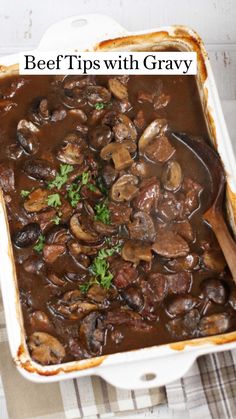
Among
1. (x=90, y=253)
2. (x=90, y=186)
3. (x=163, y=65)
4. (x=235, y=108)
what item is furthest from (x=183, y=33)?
(x=90, y=253)

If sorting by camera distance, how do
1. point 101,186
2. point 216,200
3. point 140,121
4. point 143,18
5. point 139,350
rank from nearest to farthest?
point 139,350 → point 216,200 → point 101,186 → point 140,121 → point 143,18

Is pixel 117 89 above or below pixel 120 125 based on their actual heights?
above

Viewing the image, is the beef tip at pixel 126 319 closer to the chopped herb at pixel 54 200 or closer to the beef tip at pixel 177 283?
the beef tip at pixel 177 283

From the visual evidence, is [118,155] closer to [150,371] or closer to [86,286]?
[86,286]

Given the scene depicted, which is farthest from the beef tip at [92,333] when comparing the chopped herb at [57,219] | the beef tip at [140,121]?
the beef tip at [140,121]

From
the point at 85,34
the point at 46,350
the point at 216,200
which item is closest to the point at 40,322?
the point at 46,350

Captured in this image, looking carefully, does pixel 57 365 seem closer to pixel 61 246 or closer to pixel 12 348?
pixel 12 348

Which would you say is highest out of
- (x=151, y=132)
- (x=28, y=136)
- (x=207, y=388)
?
(x=28, y=136)
